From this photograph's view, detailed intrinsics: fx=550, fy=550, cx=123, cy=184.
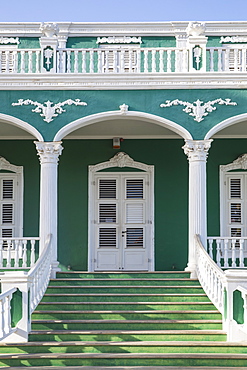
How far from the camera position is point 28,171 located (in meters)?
12.6

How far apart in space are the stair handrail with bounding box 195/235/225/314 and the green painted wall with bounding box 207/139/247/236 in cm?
229

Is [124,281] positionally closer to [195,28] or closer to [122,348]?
[122,348]

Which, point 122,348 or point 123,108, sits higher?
point 123,108

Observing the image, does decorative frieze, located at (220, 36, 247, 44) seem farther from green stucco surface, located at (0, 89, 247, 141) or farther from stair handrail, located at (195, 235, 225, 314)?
stair handrail, located at (195, 235, 225, 314)

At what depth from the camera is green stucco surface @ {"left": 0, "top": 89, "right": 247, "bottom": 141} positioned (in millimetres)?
10547

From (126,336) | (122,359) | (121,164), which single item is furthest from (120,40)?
(122,359)

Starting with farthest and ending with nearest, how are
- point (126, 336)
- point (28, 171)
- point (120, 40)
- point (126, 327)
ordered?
point (120, 40)
point (28, 171)
point (126, 327)
point (126, 336)

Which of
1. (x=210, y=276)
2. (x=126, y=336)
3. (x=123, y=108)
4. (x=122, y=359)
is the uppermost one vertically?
(x=123, y=108)

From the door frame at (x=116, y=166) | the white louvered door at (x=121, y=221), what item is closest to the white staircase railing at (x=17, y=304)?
the door frame at (x=116, y=166)

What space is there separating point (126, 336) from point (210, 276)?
74.0 inches

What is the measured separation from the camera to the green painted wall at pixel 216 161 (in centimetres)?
1241

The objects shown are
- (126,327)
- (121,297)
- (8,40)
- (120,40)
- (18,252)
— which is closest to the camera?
(126,327)

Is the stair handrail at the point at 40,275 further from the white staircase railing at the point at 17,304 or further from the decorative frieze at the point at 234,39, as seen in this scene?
the decorative frieze at the point at 234,39

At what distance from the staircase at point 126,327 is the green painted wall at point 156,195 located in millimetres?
2175
